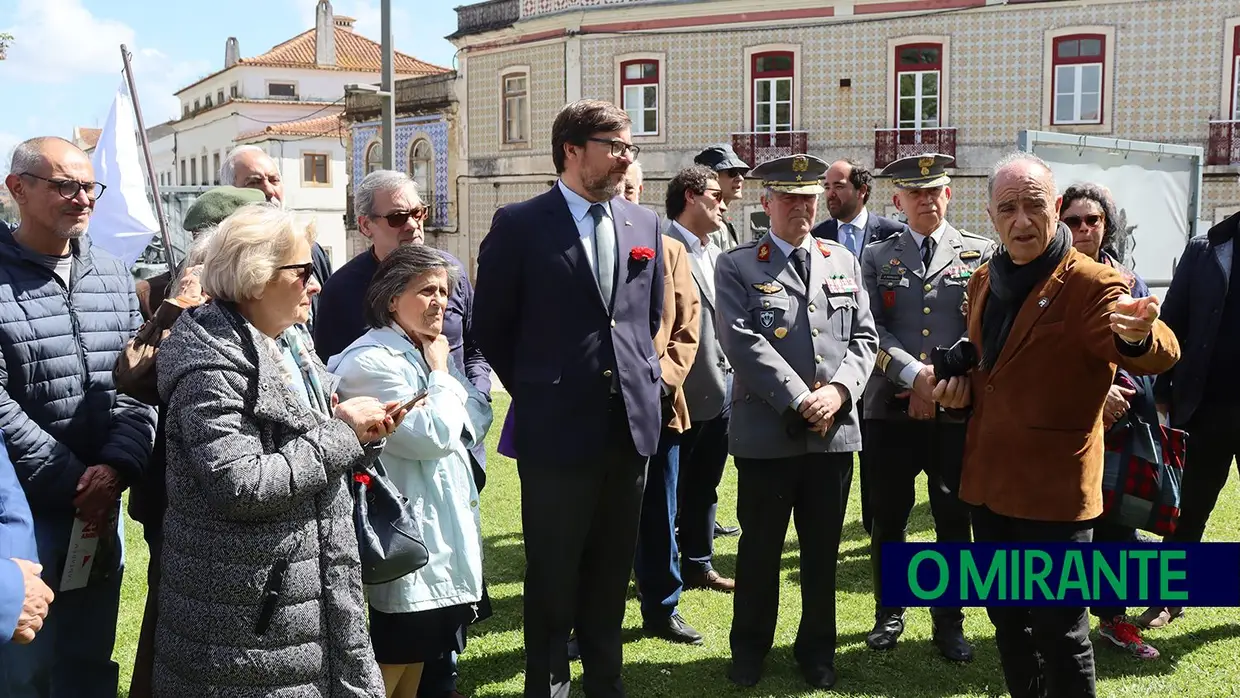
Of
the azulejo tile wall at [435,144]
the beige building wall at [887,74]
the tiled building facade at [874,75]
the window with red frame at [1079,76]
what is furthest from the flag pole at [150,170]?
the azulejo tile wall at [435,144]

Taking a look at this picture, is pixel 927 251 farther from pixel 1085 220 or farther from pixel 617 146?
pixel 617 146

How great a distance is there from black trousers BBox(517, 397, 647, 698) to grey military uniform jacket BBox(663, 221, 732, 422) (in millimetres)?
1548

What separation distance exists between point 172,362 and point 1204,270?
4511 mm

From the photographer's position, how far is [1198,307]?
512cm

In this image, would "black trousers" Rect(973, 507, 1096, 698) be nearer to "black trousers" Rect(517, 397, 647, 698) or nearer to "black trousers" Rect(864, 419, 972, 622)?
"black trousers" Rect(864, 419, 972, 622)

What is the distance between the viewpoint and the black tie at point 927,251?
200 inches

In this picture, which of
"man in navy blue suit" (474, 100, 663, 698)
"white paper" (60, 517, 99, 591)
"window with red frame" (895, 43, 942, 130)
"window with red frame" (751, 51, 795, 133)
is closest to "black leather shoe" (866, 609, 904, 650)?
"man in navy blue suit" (474, 100, 663, 698)

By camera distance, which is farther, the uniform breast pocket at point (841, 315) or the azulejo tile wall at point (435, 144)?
the azulejo tile wall at point (435, 144)

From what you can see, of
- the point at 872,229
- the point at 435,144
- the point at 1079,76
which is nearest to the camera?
the point at 872,229

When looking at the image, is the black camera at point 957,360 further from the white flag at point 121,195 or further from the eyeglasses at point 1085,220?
the white flag at point 121,195

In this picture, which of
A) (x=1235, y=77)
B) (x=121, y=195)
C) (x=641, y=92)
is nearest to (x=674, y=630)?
(x=121, y=195)

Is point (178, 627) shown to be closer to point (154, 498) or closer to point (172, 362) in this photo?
point (172, 362)

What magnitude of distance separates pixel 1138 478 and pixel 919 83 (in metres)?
20.2

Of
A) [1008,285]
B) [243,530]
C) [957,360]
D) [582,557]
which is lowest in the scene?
[582,557]
